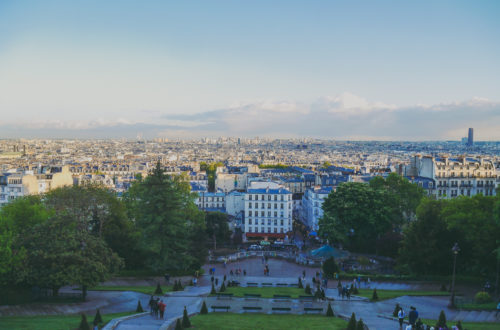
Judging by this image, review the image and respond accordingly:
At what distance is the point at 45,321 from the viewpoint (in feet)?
86.0

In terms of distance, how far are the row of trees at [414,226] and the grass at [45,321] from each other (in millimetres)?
26696

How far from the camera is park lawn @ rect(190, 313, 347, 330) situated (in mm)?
24430

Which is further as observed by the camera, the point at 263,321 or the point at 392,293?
the point at 392,293

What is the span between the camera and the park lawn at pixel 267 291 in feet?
115

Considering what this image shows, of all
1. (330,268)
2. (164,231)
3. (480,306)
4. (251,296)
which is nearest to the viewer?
(480,306)

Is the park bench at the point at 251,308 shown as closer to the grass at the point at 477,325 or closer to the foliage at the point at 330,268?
the grass at the point at 477,325

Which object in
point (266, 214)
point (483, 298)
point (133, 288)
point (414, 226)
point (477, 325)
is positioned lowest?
point (133, 288)

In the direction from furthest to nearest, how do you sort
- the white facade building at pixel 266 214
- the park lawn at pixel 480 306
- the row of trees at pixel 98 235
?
the white facade building at pixel 266 214 < the row of trees at pixel 98 235 < the park lawn at pixel 480 306

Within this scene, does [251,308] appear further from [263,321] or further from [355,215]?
[355,215]

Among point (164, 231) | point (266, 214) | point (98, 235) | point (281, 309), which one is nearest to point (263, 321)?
point (281, 309)

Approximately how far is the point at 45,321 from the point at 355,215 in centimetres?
3742

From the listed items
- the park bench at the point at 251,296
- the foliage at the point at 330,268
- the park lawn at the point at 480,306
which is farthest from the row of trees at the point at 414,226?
the park bench at the point at 251,296

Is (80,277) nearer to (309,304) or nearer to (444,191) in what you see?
(309,304)

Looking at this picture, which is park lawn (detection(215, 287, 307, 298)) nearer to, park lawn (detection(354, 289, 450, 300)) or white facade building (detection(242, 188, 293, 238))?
park lawn (detection(354, 289, 450, 300))
